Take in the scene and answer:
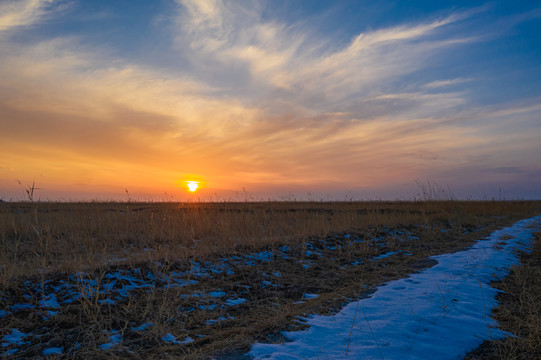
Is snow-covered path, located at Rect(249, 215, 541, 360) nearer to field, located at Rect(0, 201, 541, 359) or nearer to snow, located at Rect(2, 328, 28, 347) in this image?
field, located at Rect(0, 201, 541, 359)

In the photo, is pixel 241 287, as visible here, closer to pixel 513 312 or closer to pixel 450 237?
pixel 513 312

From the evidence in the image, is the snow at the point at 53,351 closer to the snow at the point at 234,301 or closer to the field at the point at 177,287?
the field at the point at 177,287

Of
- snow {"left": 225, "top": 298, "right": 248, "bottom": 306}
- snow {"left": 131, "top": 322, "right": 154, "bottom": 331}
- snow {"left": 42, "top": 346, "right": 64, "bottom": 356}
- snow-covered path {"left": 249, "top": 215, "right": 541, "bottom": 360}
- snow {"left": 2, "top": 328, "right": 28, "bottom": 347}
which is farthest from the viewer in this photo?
snow {"left": 225, "top": 298, "right": 248, "bottom": 306}

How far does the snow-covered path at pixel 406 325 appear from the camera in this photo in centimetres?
290

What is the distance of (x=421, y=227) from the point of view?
1327 centimetres

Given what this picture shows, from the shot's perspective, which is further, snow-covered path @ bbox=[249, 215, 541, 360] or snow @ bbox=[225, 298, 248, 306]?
snow @ bbox=[225, 298, 248, 306]

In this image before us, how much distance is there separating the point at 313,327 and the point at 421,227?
446 inches

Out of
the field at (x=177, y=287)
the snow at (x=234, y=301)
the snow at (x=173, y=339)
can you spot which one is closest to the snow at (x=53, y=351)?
the field at (x=177, y=287)

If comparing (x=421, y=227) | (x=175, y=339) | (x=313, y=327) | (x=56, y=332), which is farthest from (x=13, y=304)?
(x=421, y=227)

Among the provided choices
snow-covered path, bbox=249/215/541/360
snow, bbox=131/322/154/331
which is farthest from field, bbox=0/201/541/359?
snow-covered path, bbox=249/215/541/360

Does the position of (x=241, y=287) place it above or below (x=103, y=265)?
below

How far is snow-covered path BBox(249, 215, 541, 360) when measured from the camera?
2.90 meters

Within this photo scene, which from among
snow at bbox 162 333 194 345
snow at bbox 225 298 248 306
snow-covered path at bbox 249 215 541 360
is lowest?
snow at bbox 225 298 248 306

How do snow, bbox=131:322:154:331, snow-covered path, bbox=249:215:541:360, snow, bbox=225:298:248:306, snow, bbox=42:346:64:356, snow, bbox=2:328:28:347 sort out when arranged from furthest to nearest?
snow, bbox=225:298:248:306 < snow, bbox=131:322:154:331 < snow, bbox=2:328:28:347 < snow, bbox=42:346:64:356 < snow-covered path, bbox=249:215:541:360
